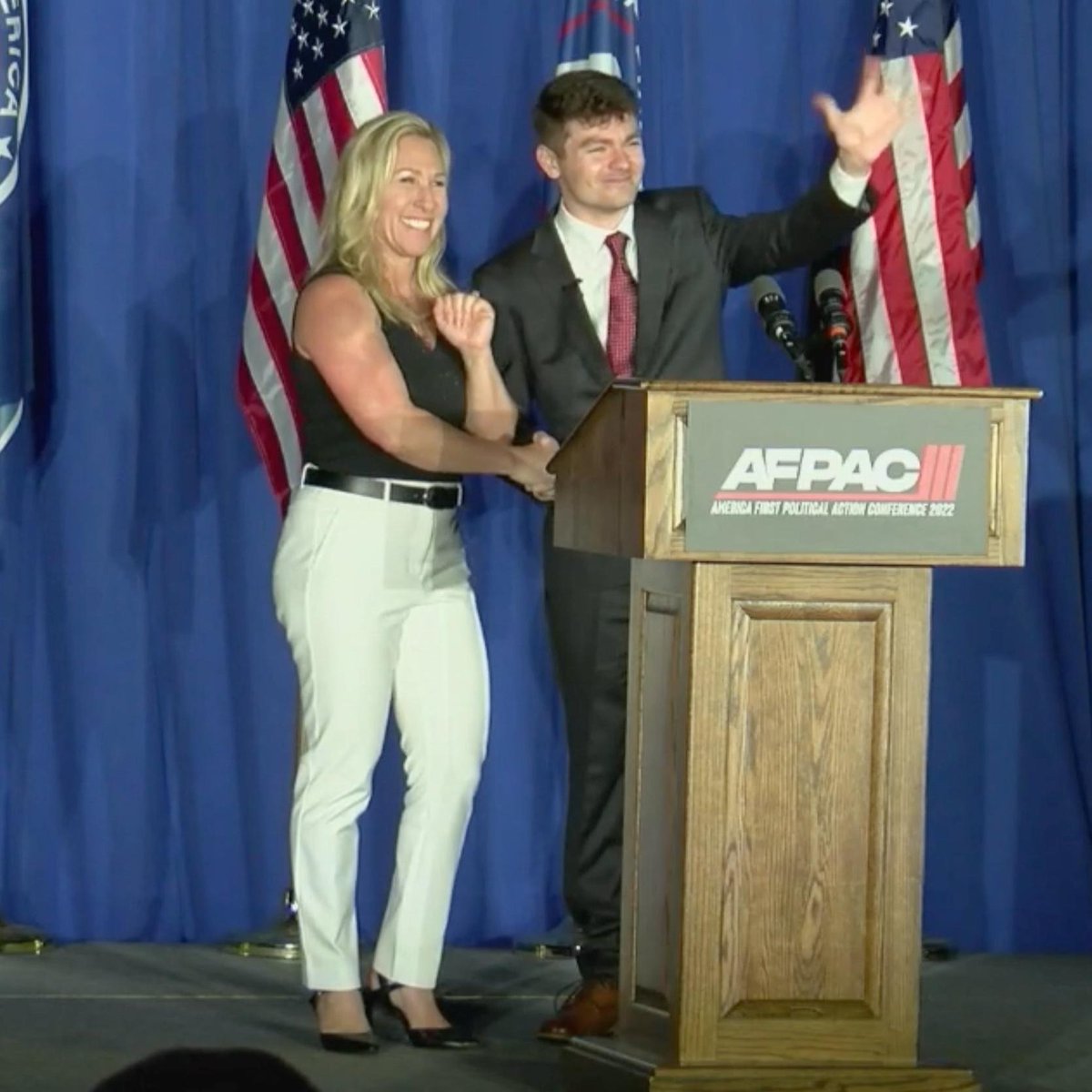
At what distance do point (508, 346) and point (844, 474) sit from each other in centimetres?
120

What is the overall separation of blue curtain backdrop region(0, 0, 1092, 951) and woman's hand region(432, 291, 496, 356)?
116 centimetres

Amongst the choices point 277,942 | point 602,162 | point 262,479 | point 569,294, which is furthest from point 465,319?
point 277,942

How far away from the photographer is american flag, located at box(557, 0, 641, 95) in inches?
194

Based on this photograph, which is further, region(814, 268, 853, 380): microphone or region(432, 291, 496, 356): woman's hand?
region(432, 291, 496, 356): woman's hand

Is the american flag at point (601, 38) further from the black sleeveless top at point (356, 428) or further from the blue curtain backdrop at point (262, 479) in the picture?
the black sleeveless top at point (356, 428)

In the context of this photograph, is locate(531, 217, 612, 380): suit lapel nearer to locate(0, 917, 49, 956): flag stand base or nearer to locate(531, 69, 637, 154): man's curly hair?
locate(531, 69, 637, 154): man's curly hair

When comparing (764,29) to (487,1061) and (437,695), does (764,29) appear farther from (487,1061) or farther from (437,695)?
(487,1061)

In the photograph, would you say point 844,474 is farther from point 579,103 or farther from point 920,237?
point 920,237

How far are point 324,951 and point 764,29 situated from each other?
236cm

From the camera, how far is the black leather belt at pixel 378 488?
13.2 feet

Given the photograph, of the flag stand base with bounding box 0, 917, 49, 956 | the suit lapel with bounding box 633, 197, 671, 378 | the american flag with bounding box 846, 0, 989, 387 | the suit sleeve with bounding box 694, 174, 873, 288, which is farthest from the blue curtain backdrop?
the suit lapel with bounding box 633, 197, 671, 378

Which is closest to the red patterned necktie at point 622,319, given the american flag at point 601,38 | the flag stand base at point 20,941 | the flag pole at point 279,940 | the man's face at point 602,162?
the man's face at point 602,162

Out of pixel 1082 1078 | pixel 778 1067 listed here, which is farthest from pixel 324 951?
pixel 1082 1078

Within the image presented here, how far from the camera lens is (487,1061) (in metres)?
4.01
